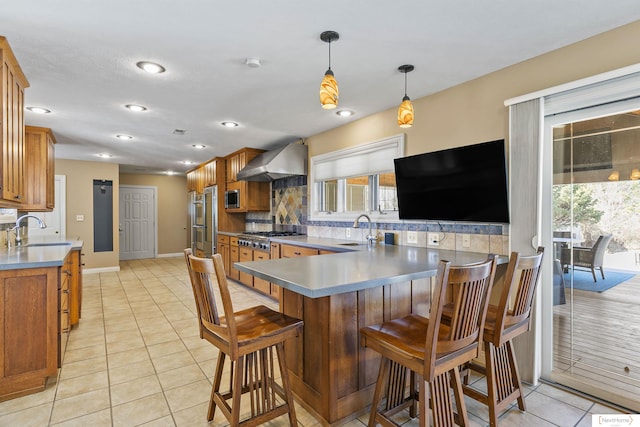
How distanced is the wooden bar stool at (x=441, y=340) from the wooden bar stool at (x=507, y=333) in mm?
240

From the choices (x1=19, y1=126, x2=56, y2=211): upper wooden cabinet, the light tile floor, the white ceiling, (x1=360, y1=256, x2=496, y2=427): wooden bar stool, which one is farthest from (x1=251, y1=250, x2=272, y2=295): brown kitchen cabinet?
(x1=360, y1=256, x2=496, y2=427): wooden bar stool

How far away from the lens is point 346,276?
1.70 metres

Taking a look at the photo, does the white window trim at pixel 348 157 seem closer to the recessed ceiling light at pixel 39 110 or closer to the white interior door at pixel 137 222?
the recessed ceiling light at pixel 39 110

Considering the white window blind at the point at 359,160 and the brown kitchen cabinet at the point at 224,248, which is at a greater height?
the white window blind at the point at 359,160

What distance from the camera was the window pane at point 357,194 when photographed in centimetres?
394

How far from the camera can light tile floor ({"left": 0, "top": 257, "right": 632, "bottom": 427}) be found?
1930mm

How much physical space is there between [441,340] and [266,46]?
211 cm

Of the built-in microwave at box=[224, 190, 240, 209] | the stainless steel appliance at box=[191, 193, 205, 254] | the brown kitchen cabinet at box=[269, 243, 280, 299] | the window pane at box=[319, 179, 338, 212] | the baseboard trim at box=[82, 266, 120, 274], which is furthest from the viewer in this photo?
the stainless steel appliance at box=[191, 193, 205, 254]

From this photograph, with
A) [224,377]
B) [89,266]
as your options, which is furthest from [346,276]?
[89,266]

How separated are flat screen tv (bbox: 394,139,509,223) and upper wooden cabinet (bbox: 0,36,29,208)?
313cm

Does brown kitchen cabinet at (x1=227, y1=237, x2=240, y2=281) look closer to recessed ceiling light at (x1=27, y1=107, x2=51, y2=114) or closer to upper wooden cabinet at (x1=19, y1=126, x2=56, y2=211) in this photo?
upper wooden cabinet at (x1=19, y1=126, x2=56, y2=211)

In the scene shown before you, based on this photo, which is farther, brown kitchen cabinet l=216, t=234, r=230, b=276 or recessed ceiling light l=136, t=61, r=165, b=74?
brown kitchen cabinet l=216, t=234, r=230, b=276

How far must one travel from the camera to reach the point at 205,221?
6.84 metres

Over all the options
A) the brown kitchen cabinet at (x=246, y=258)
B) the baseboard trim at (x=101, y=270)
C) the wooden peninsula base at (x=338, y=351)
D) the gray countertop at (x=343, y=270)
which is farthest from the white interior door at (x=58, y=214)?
the wooden peninsula base at (x=338, y=351)
